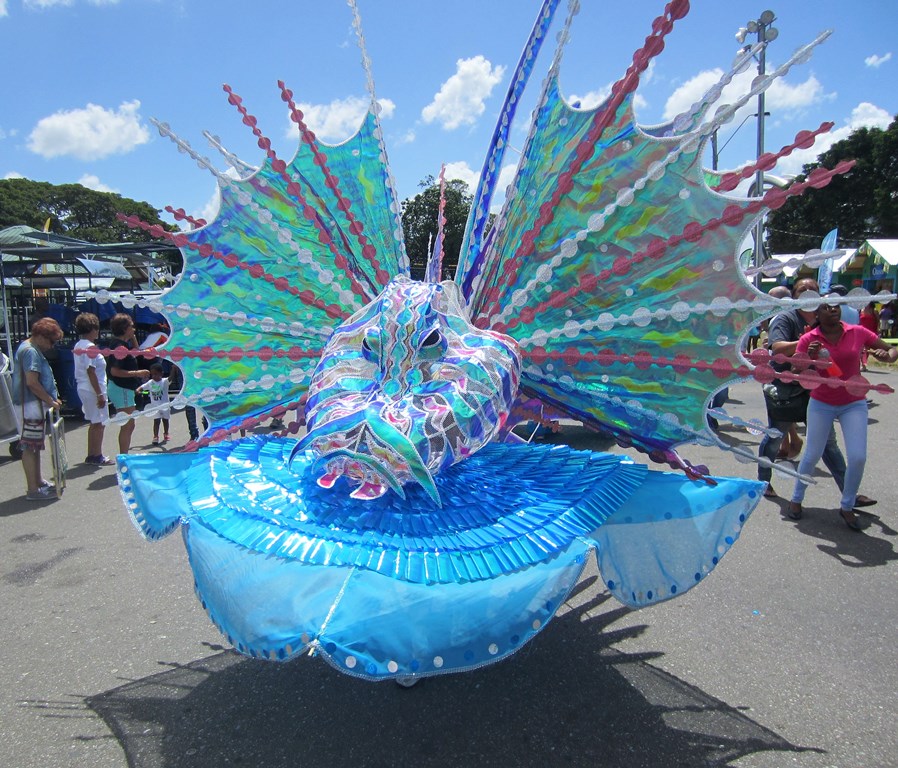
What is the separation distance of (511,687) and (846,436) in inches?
115

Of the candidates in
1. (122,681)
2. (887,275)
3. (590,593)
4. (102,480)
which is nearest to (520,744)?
(590,593)

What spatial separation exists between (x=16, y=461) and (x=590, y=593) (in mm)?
6029

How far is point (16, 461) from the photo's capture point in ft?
21.3

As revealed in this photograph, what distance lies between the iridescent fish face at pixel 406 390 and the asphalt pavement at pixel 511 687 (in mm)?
952

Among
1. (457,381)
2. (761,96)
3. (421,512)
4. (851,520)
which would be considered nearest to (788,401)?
(851,520)

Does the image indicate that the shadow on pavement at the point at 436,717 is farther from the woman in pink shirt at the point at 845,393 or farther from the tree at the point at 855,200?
the tree at the point at 855,200

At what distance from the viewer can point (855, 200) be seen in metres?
28.6

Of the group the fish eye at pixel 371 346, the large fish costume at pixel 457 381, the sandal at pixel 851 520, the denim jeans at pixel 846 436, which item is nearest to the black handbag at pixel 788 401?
the denim jeans at pixel 846 436

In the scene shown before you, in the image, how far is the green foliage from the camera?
3915 cm

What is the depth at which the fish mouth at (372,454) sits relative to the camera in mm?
1984

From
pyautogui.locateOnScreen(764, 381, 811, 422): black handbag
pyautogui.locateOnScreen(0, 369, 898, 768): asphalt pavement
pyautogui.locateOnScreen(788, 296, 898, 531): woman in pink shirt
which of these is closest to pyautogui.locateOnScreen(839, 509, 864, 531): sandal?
pyautogui.locateOnScreen(788, 296, 898, 531): woman in pink shirt

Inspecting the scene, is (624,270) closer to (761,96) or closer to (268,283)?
(268,283)

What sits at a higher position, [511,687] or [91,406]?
[91,406]

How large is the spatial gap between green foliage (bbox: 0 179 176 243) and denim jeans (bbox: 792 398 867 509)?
41.0 meters
